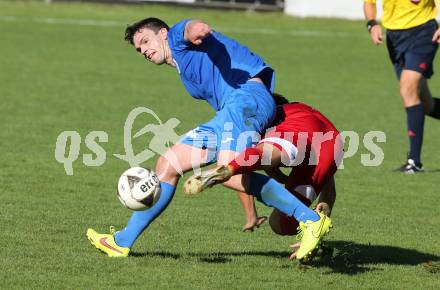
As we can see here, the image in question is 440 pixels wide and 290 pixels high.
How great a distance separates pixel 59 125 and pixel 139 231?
6331mm

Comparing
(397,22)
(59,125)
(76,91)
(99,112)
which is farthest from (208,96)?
(76,91)

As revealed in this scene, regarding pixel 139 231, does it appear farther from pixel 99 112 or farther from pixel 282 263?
pixel 99 112

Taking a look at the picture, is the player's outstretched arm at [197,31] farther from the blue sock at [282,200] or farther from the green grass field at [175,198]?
the green grass field at [175,198]

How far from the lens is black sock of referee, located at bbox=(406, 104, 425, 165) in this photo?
431 inches

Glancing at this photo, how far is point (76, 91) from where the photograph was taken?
1596 cm

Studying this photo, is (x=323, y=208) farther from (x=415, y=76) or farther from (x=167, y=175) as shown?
(x=415, y=76)

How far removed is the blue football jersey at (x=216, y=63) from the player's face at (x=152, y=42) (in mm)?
74

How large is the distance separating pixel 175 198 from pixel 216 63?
2726 millimetres

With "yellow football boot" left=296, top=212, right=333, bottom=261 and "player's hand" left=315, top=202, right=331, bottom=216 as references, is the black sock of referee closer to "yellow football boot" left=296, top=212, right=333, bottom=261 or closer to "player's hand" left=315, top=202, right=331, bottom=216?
"player's hand" left=315, top=202, right=331, bottom=216

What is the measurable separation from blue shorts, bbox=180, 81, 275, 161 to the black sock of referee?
458 cm

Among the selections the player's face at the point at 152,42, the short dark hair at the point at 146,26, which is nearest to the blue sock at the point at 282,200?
the player's face at the point at 152,42

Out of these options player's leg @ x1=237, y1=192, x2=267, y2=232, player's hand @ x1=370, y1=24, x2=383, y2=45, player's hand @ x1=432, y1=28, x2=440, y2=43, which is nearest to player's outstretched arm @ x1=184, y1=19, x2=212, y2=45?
player's leg @ x1=237, y1=192, x2=267, y2=232

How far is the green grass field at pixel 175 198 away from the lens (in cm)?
645

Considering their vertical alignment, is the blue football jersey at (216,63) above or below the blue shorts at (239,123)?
above
